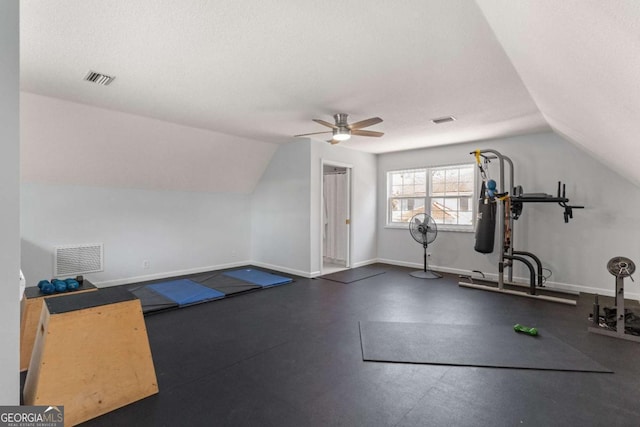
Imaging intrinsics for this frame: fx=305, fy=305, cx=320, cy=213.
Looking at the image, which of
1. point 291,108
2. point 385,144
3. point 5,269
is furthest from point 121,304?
point 385,144

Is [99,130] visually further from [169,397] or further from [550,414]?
[550,414]

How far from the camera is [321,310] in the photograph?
12.6ft

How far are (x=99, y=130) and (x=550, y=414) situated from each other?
5491 millimetres

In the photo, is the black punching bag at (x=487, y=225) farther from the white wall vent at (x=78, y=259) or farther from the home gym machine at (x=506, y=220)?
the white wall vent at (x=78, y=259)

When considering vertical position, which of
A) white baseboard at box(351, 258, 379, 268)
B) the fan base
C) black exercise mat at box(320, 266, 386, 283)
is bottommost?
black exercise mat at box(320, 266, 386, 283)

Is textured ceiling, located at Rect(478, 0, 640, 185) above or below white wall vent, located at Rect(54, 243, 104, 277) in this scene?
above

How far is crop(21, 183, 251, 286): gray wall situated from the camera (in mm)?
4359

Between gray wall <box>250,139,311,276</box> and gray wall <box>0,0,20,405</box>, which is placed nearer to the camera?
gray wall <box>0,0,20,405</box>

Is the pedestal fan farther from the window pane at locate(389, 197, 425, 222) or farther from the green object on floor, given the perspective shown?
the green object on floor

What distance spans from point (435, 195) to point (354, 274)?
228 cm

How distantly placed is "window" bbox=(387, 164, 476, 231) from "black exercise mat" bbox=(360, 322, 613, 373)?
9.55 feet

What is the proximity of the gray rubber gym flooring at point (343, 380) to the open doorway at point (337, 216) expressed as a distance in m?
2.73

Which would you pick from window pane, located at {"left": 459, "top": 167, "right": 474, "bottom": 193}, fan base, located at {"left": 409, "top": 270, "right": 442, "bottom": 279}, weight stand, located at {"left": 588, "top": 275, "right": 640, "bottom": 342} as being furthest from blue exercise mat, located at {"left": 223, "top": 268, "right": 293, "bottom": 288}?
weight stand, located at {"left": 588, "top": 275, "right": 640, "bottom": 342}

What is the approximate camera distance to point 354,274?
580cm
